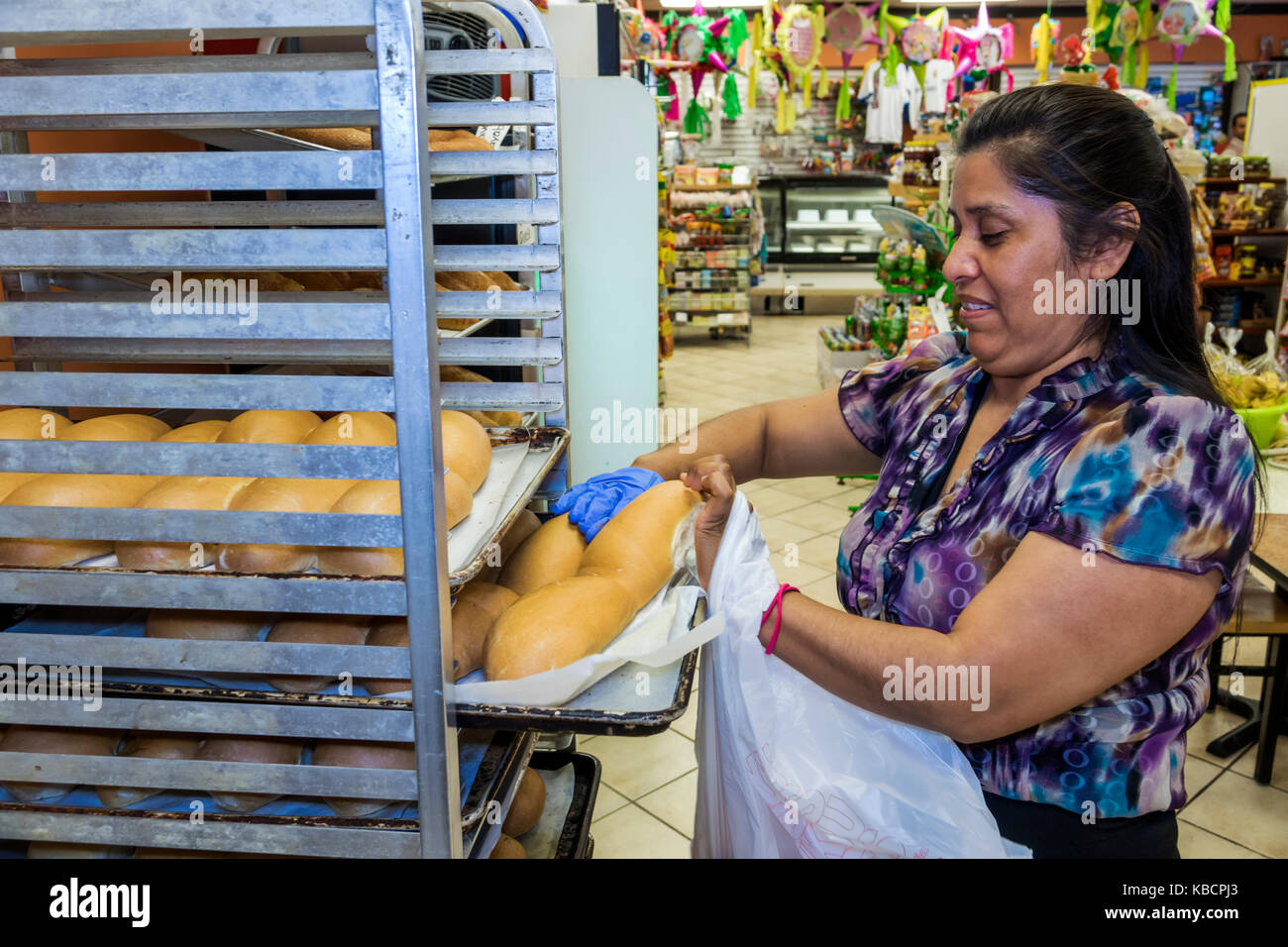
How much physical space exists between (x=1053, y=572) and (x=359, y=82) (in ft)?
3.30

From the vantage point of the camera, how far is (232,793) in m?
1.17

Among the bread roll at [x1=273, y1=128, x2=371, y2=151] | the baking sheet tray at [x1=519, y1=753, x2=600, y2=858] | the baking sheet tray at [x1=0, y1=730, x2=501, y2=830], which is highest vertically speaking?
the bread roll at [x1=273, y1=128, x2=371, y2=151]

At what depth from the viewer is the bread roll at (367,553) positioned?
1.18 metres

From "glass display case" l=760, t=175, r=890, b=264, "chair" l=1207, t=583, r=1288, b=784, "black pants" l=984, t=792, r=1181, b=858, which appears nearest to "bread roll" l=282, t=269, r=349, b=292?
"black pants" l=984, t=792, r=1181, b=858

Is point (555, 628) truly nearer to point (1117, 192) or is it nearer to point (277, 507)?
point (277, 507)

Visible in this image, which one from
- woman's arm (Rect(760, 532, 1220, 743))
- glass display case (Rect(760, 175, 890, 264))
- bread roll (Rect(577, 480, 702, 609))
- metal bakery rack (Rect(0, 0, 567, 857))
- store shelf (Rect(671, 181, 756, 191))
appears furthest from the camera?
glass display case (Rect(760, 175, 890, 264))

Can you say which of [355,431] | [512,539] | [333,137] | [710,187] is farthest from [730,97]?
[355,431]

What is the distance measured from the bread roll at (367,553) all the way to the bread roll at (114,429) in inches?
15.9

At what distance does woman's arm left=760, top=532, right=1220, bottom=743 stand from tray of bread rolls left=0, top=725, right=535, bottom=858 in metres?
0.56

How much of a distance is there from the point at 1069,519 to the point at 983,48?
8.42m

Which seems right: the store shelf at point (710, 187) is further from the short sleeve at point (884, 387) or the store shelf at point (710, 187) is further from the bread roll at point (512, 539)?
the bread roll at point (512, 539)

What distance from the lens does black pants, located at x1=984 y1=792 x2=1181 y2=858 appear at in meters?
1.38

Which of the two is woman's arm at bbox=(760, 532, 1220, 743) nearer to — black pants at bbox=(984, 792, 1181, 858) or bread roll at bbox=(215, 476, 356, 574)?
black pants at bbox=(984, 792, 1181, 858)

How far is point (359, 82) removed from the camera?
938 millimetres
